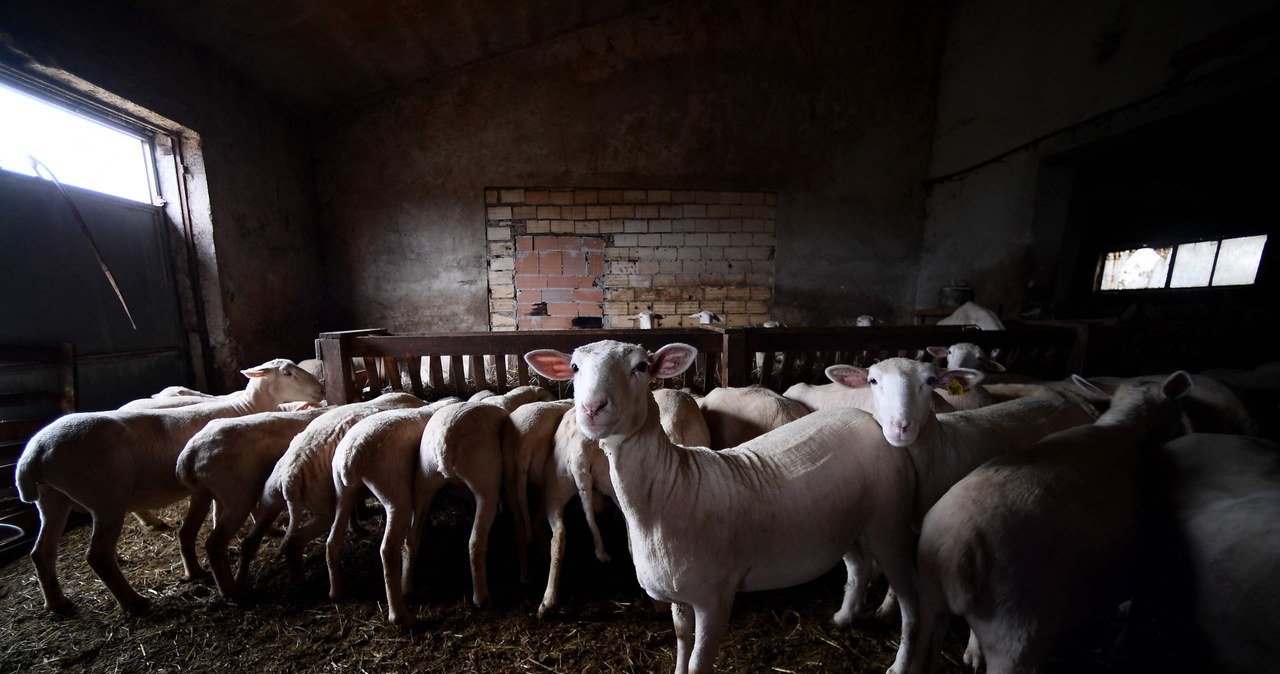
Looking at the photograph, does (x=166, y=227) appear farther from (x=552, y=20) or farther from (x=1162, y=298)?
(x=1162, y=298)

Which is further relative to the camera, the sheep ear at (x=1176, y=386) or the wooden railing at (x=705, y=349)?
the wooden railing at (x=705, y=349)

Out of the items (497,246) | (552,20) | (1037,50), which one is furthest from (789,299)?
(552,20)

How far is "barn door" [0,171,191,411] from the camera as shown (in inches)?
114

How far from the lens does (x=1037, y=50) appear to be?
16.3 ft

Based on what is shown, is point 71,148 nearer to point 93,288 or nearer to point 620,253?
point 93,288

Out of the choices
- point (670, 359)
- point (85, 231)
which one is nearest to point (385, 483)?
point (670, 359)

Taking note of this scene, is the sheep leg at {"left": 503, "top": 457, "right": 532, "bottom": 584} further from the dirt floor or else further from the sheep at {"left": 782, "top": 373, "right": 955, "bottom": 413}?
the sheep at {"left": 782, "top": 373, "right": 955, "bottom": 413}

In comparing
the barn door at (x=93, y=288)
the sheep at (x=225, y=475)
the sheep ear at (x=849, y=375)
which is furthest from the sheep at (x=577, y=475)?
the barn door at (x=93, y=288)

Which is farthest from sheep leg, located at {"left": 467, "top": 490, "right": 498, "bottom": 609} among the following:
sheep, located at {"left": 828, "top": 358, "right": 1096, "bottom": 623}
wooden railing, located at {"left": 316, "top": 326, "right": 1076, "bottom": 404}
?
sheep, located at {"left": 828, "top": 358, "right": 1096, "bottom": 623}

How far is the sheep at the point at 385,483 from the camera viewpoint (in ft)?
6.39

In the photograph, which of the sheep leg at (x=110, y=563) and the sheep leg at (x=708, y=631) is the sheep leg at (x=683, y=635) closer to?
the sheep leg at (x=708, y=631)

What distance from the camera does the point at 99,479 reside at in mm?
2061

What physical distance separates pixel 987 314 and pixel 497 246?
22.4 feet

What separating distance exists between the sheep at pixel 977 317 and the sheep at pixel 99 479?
21.6 ft
